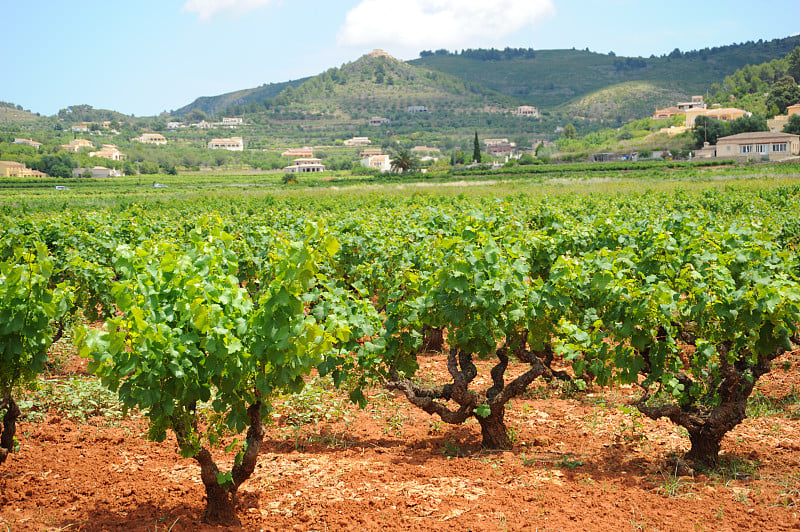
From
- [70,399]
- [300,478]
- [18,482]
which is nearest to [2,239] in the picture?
[70,399]

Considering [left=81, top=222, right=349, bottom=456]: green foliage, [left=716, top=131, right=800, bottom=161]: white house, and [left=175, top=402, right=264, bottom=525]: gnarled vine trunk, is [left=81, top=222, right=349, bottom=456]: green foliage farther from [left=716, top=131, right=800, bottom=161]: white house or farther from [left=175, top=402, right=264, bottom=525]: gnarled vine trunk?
[left=716, top=131, right=800, bottom=161]: white house

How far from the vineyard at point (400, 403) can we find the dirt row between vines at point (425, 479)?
2cm

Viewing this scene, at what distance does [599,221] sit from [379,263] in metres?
3.44

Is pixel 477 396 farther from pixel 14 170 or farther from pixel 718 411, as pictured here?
pixel 14 170

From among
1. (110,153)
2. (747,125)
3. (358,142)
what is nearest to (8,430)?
(747,125)

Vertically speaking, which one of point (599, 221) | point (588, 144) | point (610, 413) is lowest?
point (610, 413)

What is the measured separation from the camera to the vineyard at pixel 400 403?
423 cm

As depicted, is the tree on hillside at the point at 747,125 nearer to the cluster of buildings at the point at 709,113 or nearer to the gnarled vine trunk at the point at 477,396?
the cluster of buildings at the point at 709,113

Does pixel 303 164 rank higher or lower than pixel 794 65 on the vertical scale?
lower

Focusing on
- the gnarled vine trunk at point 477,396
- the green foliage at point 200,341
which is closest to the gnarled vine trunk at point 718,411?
the gnarled vine trunk at point 477,396

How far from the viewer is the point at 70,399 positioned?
714 cm

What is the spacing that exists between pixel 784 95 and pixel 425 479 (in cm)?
12444

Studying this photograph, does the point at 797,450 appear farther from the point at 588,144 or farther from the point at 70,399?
the point at 588,144

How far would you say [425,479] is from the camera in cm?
518
